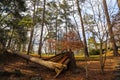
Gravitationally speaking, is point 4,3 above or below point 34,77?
above

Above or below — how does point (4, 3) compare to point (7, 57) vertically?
above

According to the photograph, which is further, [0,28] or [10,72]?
[0,28]

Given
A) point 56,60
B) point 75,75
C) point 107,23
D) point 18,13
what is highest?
point 18,13

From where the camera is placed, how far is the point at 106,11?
10992mm

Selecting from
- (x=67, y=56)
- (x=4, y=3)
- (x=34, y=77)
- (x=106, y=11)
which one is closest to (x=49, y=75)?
(x=34, y=77)

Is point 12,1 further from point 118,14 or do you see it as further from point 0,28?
point 118,14

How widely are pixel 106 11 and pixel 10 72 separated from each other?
6.27 m

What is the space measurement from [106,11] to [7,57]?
23.3ft

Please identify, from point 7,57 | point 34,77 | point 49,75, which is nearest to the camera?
point 34,77

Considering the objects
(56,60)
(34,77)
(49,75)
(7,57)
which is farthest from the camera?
(7,57)

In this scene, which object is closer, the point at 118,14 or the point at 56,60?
the point at 118,14

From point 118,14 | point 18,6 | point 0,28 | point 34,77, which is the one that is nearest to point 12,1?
point 18,6

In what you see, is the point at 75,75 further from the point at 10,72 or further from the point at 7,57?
the point at 7,57

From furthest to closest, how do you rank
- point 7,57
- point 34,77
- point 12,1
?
point 12,1 < point 7,57 < point 34,77
